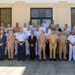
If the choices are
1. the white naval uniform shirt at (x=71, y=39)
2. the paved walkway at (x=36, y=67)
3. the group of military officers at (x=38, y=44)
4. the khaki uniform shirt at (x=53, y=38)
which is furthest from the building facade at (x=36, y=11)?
the paved walkway at (x=36, y=67)

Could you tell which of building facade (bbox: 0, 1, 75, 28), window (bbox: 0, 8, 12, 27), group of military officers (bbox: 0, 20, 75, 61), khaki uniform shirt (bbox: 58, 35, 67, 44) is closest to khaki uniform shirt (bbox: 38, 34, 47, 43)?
group of military officers (bbox: 0, 20, 75, 61)

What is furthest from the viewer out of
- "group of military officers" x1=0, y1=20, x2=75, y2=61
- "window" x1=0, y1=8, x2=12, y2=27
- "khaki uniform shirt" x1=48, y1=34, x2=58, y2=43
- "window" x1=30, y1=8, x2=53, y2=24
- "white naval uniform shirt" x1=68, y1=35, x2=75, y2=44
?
"window" x1=0, y1=8, x2=12, y2=27

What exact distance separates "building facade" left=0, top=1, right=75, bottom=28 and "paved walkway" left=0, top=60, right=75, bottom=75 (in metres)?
5.02

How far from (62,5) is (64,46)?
4638 millimetres

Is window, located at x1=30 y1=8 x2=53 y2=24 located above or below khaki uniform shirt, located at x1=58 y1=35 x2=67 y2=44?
above

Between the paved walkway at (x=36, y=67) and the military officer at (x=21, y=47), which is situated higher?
the military officer at (x=21, y=47)

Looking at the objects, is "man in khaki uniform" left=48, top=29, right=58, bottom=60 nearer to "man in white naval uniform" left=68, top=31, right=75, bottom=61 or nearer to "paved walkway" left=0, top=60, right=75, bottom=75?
"paved walkway" left=0, top=60, right=75, bottom=75

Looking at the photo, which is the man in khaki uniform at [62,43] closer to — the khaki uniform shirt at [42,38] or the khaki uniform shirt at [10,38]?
the khaki uniform shirt at [42,38]

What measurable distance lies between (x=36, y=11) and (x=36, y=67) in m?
7.34

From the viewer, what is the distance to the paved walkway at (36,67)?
1302 cm

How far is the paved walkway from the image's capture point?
1302 centimetres

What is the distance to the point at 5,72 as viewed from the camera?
42.7 feet

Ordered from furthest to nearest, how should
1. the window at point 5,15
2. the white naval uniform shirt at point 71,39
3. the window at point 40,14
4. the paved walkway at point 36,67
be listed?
the window at point 5,15 → the window at point 40,14 → the white naval uniform shirt at point 71,39 → the paved walkway at point 36,67

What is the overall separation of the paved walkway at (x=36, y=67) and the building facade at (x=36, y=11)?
502cm
